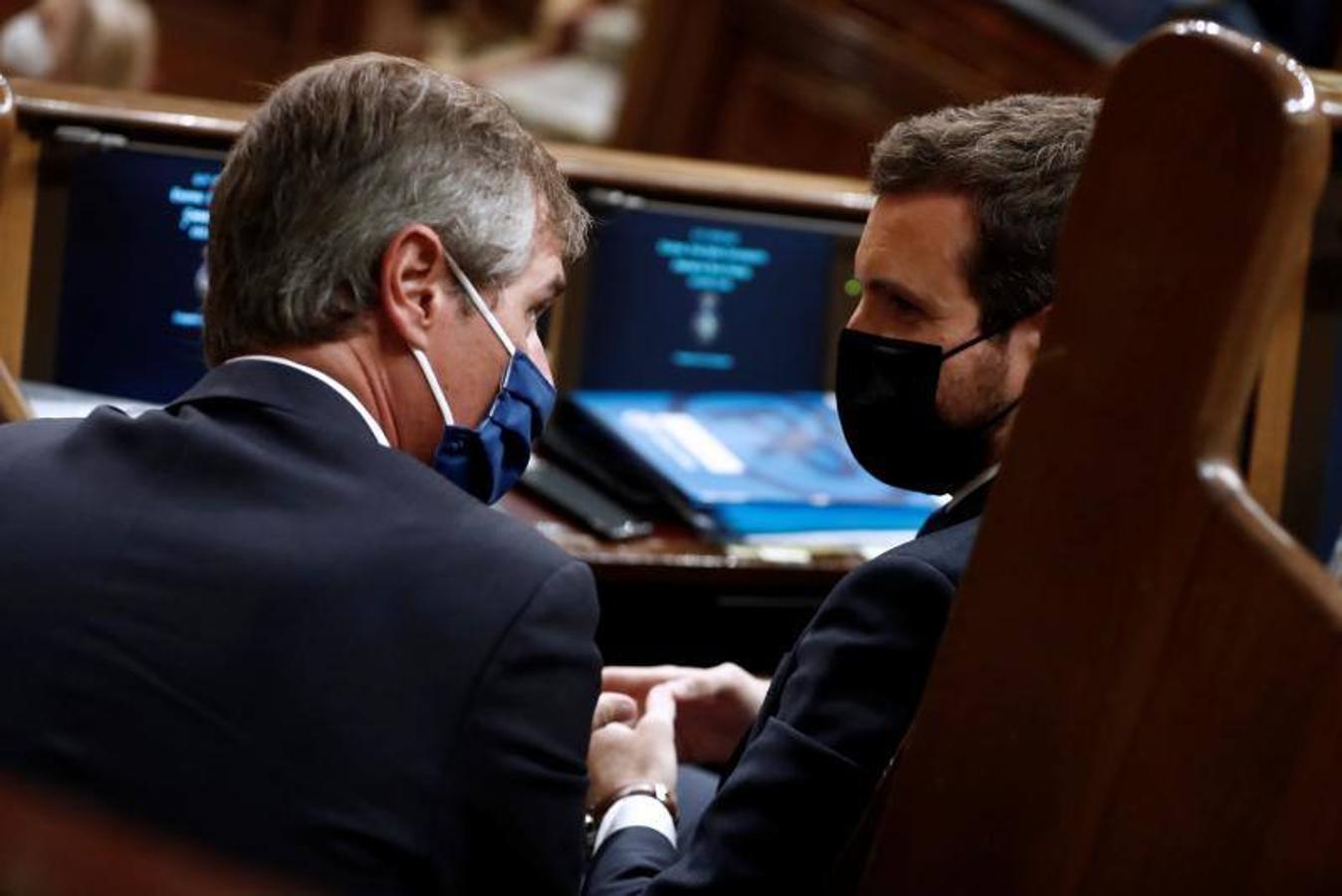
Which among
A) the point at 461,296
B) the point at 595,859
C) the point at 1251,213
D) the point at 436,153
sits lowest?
the point at 595,859

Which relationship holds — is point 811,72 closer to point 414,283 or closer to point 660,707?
point 660,707

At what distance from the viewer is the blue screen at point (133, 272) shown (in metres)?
2.58

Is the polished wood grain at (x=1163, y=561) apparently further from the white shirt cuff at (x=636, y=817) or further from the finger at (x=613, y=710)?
the finger at (x=613, y=710)

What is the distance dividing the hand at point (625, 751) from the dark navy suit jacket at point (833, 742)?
10.0 inches

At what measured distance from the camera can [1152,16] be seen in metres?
4.19

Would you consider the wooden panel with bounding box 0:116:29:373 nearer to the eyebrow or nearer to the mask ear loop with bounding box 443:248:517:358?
the mask ear loop with bounding box 443:248:517:358

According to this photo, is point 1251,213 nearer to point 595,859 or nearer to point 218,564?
point 218,564

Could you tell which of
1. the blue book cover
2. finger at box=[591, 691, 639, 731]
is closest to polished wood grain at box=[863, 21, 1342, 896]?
finger at box=[591, 691, 639, 731]

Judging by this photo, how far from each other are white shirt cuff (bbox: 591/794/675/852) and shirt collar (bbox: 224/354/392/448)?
422mm

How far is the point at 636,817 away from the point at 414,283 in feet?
1.70

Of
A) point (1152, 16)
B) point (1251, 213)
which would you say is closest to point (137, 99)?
point (1251, 213)

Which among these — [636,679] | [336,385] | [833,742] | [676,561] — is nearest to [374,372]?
[336,385]

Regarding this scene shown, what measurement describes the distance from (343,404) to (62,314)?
48.5 inches

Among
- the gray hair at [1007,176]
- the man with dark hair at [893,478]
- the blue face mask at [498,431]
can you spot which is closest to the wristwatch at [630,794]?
the man with dark hair at [893,478]
